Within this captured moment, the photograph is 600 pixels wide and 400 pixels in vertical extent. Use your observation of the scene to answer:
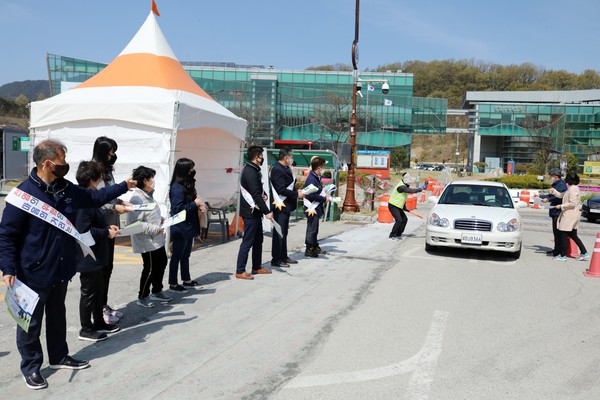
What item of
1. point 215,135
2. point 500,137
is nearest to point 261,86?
point 500,137

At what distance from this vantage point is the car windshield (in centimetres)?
1069

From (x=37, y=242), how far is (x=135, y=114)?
20.6 ft

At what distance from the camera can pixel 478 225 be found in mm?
9516

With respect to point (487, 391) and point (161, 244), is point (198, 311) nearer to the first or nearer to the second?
point (161, 244)

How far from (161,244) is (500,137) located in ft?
271

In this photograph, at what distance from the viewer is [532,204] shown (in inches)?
1070

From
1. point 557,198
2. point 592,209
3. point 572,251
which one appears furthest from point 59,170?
point 592,209

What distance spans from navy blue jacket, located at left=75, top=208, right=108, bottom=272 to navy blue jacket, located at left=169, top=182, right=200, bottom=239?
1637 millimetres

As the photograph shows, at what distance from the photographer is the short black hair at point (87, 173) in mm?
4570

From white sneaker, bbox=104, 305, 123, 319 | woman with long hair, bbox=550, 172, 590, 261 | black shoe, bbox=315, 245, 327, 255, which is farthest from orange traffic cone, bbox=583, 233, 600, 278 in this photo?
white sneaker, bbox=104, 305, 123, 319

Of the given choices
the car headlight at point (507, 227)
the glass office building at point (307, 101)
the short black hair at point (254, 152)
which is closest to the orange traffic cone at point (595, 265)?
the car headlight at point (507, 227)

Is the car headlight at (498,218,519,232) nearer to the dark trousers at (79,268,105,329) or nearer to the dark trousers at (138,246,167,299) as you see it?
the dark trousers at (138,246,167,299)

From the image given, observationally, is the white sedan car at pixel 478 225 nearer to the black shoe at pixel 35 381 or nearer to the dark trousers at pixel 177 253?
the dark trousers at pixel 177 253

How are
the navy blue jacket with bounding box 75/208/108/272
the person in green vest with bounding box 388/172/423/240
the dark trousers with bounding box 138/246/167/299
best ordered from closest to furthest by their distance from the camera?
the navy blue jacket with bounding box 75/208/108/272
the dark trousers with bounding box 138/246/167/299
the person in green vest with bounding box 388/172/423/240
